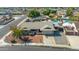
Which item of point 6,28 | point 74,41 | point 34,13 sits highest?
point 34,13

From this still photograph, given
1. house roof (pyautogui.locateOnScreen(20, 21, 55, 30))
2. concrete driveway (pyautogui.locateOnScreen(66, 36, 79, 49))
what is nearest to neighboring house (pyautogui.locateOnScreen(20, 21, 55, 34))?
house roof (pyautogui.locateOnScreen(20, 21, 55, 30))

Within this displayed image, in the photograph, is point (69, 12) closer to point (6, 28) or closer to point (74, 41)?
point (74, 41)

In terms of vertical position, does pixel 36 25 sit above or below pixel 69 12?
below

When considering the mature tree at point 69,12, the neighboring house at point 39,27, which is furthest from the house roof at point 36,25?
the mature tree at point 69,12

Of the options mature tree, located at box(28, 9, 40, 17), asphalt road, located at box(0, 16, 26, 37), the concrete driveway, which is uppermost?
mature tree, located at box(28, 9, 40, 17)

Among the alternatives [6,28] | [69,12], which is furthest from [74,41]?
[6,28]

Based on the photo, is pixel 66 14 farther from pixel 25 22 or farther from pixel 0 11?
pixel 0 11

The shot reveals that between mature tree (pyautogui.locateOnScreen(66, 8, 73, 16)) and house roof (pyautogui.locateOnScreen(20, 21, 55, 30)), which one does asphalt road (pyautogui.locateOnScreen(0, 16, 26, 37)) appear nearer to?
house roof (pyautogui.locateOnScreen(20, 21, 55, 30))

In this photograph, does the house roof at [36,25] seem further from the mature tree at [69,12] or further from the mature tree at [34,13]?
the mature tree at [69,12]

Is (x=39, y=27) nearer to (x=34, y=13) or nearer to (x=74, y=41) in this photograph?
(x=34, y=13)
